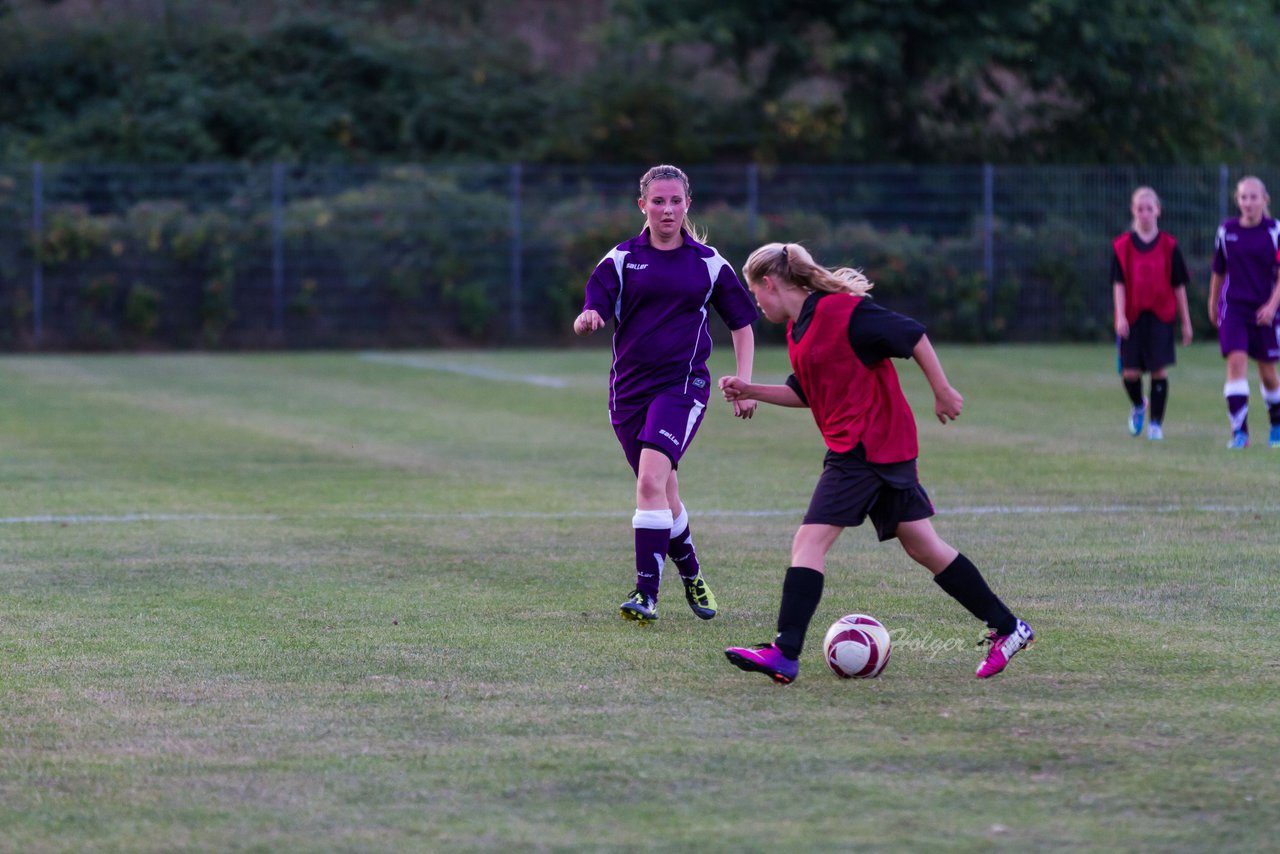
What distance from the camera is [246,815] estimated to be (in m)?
4.32

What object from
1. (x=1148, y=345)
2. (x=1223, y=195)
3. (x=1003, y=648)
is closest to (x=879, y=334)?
(x=1003, y=648)

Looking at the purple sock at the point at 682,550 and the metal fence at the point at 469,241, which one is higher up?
the metal fence at the point at 469,241

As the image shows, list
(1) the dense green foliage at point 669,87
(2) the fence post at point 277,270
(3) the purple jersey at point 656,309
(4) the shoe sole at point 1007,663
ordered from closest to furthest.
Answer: (4) the shoe sole at point 1007,663
(3) the purple jersey at point 656,309
(2) the fence post at point 277,270
(1) the dense green foliage at point 669,87

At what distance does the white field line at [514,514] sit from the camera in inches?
391

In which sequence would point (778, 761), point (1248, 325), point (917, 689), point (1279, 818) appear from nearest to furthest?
point (1279, 818) < point (778, 761) < point (917, 689) < point (1248, 325)

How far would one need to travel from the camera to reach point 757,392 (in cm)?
607

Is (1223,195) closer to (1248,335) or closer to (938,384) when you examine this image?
(1248,335)

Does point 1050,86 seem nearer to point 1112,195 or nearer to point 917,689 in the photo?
point 1112,195

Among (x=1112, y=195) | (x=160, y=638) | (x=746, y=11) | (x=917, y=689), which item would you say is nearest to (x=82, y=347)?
(x=746, y=11)

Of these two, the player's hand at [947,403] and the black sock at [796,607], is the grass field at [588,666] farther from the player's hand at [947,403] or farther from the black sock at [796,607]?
the player's hand at [947,403]

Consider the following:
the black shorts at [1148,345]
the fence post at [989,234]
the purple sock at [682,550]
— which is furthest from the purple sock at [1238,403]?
the fence post at [989,234]

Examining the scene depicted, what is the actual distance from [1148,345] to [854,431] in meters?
9.25

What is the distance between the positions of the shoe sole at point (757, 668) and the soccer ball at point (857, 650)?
7.6 inches

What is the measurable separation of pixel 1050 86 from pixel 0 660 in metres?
30.8
